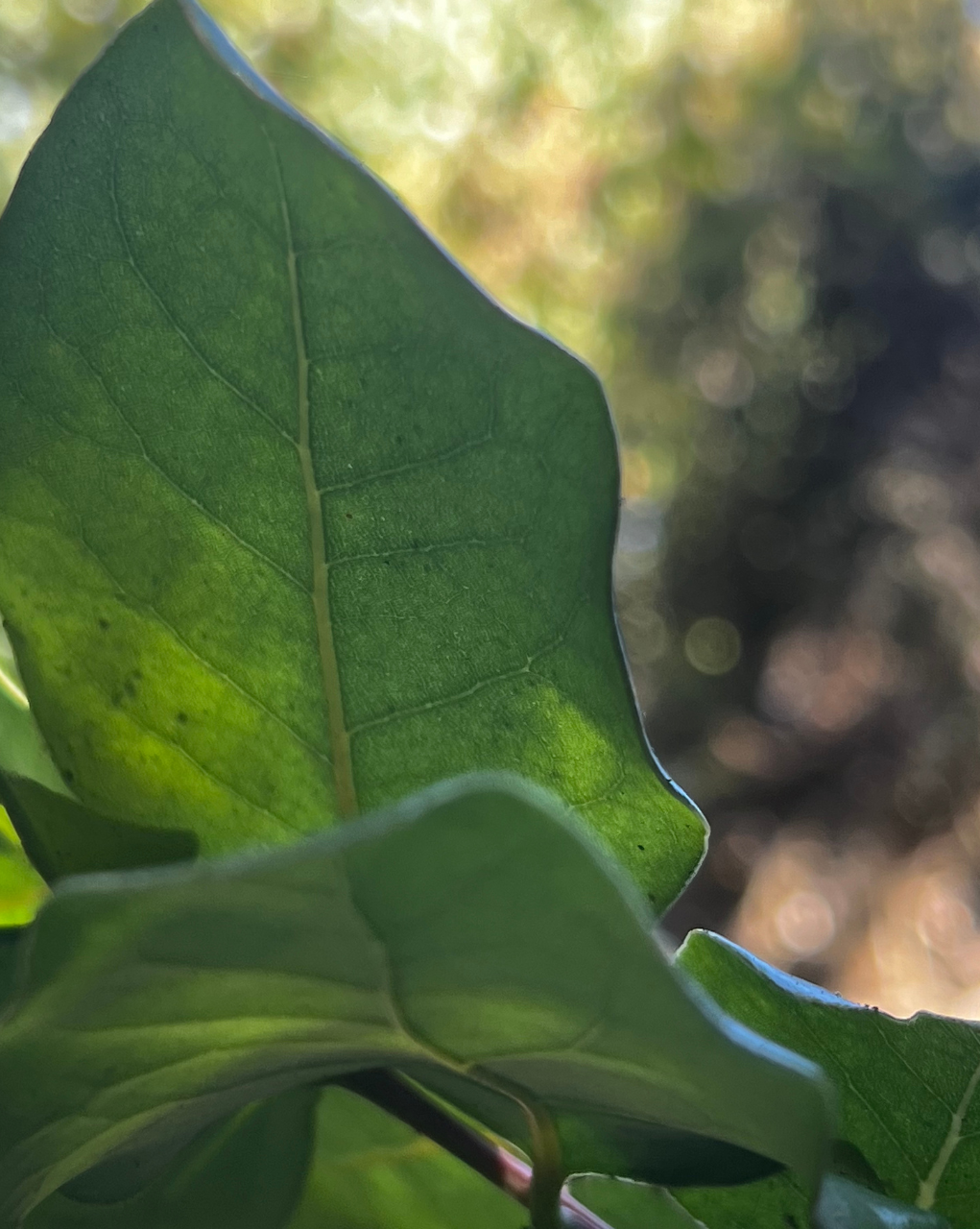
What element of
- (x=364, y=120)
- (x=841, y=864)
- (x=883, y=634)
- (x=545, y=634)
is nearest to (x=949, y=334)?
(x=883, y=634)

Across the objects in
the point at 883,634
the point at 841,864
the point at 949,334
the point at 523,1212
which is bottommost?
the point at 841,864

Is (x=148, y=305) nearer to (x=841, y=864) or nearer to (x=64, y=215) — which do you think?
(x=64, y=215)

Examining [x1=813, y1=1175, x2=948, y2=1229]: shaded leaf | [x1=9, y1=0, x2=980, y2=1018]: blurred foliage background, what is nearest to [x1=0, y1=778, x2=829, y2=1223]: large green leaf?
[x1=813, y1=1175, x2=948, y2=1229]: shaded leaf

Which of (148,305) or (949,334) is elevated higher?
(949,334)

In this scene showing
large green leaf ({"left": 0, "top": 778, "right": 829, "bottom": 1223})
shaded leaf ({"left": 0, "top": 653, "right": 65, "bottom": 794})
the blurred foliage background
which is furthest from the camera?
the blurred foliage background

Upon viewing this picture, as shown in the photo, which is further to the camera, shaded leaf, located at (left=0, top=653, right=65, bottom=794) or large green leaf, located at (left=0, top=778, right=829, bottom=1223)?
shaded leaf, located at (left=0, top=653, right=65, bottom=794)


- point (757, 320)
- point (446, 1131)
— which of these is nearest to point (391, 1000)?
point (446, 1131)

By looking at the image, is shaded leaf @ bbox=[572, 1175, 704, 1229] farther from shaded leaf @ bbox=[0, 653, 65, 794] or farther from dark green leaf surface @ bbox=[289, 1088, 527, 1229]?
shaded leaf @ bbox=[0, 653, 65, 794]
